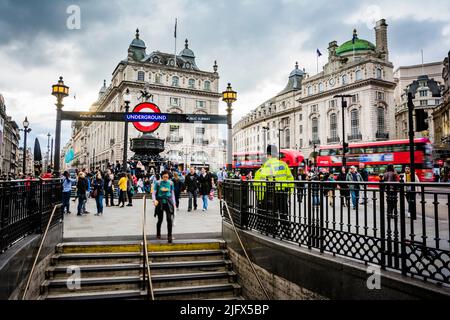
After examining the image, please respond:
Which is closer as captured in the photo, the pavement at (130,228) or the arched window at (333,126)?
the pavement at (130,228)

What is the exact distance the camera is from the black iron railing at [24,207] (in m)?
4.96

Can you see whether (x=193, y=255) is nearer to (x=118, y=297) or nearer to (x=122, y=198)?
(x=118, y=297)

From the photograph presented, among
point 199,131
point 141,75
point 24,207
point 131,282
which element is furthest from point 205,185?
Answer: point 141,75

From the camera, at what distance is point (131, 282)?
6242 mm

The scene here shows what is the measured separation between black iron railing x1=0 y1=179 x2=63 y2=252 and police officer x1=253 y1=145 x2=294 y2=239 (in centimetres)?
488

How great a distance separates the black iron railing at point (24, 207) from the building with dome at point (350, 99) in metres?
45.8

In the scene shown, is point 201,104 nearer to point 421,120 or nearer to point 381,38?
point 381,38

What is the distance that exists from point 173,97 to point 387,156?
4148 centimetres

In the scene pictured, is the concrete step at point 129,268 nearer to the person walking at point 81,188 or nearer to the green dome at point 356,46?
the person walking at point 81,188

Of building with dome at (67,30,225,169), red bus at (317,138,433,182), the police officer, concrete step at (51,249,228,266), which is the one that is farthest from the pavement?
building with dome at (67,30,225,169)

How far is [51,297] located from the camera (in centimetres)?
576

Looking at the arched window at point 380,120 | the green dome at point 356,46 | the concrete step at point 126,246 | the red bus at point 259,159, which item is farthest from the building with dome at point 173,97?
the concrete step at point 126,246

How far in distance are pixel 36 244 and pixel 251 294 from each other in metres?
4.47
